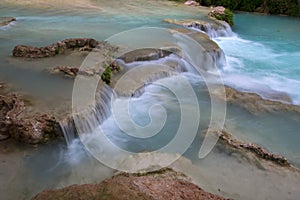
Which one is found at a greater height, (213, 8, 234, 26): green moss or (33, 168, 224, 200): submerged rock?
(213, 8, 234, 26): green moss

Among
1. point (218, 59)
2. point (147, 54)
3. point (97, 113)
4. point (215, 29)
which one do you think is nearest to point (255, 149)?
point (97, 113)

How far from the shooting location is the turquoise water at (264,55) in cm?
946

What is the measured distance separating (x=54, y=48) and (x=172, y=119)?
13.0ft

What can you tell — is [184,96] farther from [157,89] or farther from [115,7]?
[115,7]

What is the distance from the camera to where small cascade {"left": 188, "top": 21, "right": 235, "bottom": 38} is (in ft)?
45.5

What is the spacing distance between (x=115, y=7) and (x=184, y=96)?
1110 centimetres

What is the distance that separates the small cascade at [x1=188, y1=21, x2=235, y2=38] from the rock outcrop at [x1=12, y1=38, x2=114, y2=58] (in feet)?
18.2

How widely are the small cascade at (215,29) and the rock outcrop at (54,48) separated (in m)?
5.55

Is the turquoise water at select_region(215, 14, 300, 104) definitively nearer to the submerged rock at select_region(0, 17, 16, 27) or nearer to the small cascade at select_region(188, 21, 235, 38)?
the small cascade at select_region(188, 21, 235, 38)

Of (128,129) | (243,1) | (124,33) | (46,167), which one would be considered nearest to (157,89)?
(128,129)

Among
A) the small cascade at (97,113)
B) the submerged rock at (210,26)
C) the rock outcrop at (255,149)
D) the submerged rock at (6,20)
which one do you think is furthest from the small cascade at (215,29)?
the rock outcrop at (255,149)

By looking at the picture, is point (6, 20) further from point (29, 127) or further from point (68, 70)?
point (29, 127)

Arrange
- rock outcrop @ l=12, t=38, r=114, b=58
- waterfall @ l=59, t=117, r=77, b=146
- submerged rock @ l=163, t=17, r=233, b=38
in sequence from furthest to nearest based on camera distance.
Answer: submerged rock @ l=163, t=17, r=233, b=38, rock outcrop @ l=12, t=38, r=114, b=58, waterfall @ l=59, t=117, r=77, b=146

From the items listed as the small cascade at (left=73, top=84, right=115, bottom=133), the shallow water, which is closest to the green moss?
the shallow water
